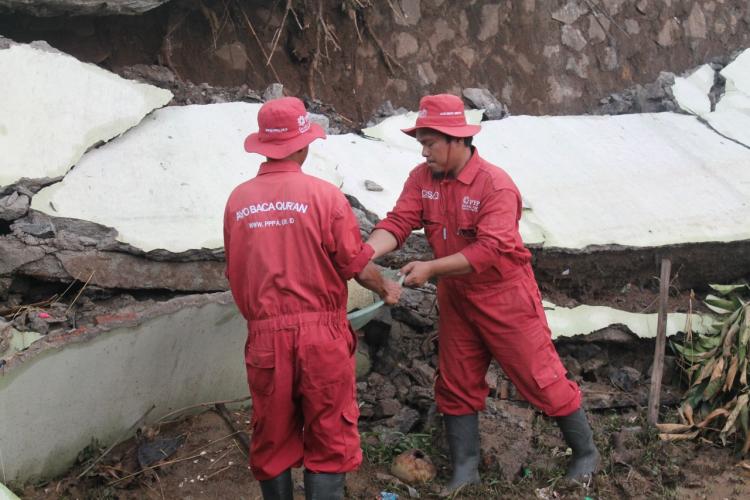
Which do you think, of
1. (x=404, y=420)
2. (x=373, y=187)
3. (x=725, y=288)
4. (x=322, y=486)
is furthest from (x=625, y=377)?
(x=322, y=486)

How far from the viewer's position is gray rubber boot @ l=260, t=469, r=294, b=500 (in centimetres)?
351

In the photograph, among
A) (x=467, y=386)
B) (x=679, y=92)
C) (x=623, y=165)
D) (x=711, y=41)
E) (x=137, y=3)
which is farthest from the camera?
(x=711, y=41)

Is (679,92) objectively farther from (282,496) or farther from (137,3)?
(282,496)

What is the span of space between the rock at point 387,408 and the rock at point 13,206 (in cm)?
209

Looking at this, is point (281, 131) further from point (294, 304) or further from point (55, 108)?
point (55, 108)

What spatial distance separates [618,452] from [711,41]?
5.41 meters

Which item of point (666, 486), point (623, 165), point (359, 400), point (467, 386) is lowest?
point (666, 486)

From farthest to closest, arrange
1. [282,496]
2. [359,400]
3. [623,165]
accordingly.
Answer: [623,165] < [359,400] < [282,496]

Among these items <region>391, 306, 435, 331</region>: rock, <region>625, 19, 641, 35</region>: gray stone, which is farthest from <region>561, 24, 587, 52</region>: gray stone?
<region>391, 306, 435, 331</region>: rock

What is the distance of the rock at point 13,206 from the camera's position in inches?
169

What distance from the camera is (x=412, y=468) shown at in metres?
4.29

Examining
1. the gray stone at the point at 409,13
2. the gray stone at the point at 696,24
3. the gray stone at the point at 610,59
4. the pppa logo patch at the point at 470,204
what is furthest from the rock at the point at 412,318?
the gray stone at the point at 696,24

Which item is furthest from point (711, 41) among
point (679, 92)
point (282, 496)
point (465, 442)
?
point (282, 496)

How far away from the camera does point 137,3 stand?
215 inches
